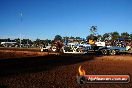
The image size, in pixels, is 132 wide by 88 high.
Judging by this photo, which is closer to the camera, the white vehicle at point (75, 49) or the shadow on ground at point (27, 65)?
the shadow on ground at point (27, 65)

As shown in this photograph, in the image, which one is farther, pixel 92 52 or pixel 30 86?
pixel 92 52

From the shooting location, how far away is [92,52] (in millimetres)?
39906

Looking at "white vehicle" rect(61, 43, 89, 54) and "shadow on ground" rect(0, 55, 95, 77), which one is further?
"white vehicle" rect(61, 43, 89, 54)

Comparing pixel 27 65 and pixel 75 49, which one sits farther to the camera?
pixel 75 49

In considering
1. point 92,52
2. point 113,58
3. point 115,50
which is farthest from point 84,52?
point 113,58

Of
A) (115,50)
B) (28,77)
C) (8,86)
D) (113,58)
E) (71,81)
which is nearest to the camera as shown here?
(8,86)

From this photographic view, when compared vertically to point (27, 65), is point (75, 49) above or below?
above

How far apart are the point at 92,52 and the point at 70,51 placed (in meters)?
3.39

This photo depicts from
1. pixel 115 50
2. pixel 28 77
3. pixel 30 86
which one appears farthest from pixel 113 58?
pixel 30 86

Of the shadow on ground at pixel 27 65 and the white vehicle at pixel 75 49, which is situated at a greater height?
the white vehicle at pixel 75 49

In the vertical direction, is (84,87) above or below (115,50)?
below

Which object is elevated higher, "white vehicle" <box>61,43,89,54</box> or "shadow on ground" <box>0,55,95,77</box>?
"white vehicle" <box>61,43,89,54</box>

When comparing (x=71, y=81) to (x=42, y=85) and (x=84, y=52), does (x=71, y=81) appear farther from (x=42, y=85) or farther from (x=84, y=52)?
(x=84, y=52)

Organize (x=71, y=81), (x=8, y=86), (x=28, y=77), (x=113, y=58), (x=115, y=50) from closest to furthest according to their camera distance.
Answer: (x=8, y=86)
(x=71, y=81)
(x=28, y=77)
(x=113, y=58)
(x=115, y=50)
